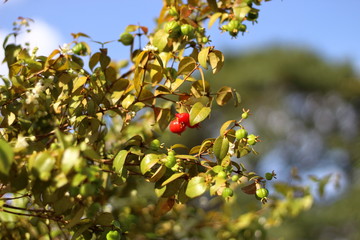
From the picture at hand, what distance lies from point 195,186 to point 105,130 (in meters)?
0.55

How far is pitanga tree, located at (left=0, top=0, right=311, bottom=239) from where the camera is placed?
36.7 inches

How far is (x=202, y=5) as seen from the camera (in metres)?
1.67

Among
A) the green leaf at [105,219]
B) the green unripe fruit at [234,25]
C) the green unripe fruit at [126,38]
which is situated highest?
the green unripe fruit at [234,25]

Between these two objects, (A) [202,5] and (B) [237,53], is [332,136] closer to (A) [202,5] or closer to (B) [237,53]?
(B) [237,53]

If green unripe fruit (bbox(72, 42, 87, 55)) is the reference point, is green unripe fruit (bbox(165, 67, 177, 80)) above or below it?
below

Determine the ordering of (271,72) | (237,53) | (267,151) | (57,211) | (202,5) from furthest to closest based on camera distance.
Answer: (237,53) < (271,72) < (267,151) < (202,5) < (57,211)

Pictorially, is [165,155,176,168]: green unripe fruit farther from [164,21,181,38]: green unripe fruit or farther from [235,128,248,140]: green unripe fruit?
[164,21,181,38]: green unripe fruit

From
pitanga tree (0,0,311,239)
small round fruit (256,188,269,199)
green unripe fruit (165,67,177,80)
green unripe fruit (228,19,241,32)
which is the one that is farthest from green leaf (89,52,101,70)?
small round fruit (256,188,269,199)

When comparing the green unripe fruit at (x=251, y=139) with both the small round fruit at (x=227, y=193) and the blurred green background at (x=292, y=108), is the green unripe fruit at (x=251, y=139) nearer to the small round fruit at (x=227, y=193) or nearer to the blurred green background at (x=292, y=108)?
the small round fruit at (x=227, y=193)

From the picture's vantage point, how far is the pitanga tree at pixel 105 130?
932 millimetres

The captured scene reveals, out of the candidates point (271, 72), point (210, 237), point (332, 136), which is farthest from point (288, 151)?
point (210, 237)

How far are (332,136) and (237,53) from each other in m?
7.18

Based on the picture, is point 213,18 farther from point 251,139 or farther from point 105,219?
point 105,219

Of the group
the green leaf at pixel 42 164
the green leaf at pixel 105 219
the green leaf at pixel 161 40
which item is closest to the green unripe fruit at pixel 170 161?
the green leaf at pixel 105 219
